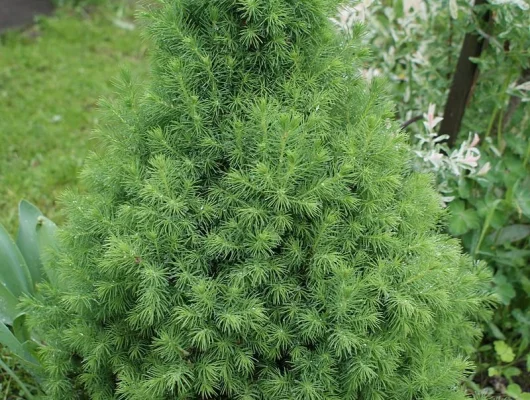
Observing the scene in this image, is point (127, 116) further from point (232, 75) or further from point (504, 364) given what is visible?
point (504, 364)

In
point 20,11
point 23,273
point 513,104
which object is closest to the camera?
point 23,273

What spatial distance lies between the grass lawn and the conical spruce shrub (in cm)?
106

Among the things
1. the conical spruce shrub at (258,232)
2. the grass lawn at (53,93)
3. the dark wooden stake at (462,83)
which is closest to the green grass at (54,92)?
the grass lawn at (53,93)

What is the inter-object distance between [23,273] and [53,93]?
248cm

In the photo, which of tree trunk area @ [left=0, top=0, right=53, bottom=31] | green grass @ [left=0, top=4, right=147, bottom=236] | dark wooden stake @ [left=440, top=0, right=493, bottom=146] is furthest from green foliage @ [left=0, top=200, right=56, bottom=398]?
tree trunk area @ [left=0, top=0, right=53, bottom=31]

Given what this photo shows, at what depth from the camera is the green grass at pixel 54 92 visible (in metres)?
3.53

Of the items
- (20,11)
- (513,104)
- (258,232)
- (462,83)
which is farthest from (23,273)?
(20,11)

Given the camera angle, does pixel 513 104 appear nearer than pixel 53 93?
Yes

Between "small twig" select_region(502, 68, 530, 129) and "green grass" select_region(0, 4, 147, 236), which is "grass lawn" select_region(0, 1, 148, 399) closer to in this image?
"green grass" select_region(0, 4, 147, 236)

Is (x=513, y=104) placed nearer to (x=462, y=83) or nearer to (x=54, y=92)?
(x=462, y=83)

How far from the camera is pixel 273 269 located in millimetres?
1598

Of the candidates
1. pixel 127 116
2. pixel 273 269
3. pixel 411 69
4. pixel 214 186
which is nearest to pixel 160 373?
pixel 273 269

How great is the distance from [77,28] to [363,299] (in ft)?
14.9

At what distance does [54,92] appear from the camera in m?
4.47
